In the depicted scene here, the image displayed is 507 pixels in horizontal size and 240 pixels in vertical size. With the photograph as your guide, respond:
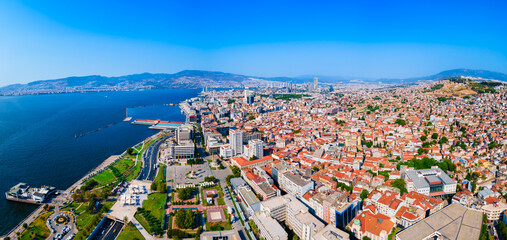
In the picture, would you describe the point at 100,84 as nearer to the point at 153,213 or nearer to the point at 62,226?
the point at 62,226

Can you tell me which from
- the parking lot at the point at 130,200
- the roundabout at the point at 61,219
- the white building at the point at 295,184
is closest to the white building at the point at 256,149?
the white building at the point at 295,184

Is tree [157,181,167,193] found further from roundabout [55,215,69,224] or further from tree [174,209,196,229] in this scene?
roundabout [55,215,69,224]

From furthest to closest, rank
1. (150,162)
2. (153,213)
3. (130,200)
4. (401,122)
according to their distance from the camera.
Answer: (401,122) < (150,162) < (130,200) < (153,213)

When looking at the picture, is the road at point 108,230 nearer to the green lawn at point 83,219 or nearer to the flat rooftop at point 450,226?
the green lawn at point 83,219

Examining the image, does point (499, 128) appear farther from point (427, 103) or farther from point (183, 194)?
point (183, 194)

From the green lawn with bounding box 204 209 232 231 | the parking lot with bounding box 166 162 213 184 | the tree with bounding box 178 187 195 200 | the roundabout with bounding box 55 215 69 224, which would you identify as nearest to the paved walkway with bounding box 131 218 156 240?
the green lawn with bounding box 204 209 232 231

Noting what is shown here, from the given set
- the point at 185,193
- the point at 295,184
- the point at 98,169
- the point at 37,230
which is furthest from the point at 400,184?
the point at 98,169
